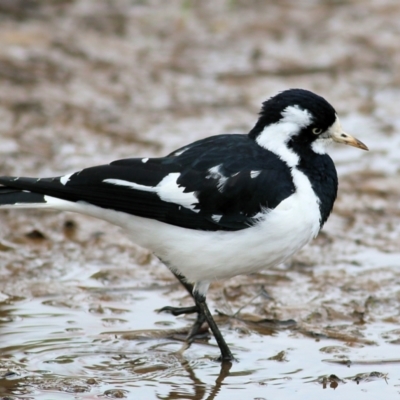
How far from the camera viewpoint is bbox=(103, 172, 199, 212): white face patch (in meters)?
4.92

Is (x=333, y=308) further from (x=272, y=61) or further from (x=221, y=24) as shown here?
(x=221, y=24)

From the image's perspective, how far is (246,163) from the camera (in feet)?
16.3

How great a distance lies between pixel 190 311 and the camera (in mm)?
5438

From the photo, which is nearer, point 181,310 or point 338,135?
point 338,135

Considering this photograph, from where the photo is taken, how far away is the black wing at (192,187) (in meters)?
4.89

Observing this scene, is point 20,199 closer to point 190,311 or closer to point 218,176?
point 218,176

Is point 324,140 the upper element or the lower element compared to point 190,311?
Result: upper

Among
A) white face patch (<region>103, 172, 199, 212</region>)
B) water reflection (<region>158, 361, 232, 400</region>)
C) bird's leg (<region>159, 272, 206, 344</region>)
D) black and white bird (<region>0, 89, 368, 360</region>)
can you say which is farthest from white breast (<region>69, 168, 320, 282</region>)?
water reflection (<region>158, 361, 232, 400</region>)

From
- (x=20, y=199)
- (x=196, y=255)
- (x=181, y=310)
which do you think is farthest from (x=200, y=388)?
(x=20, y=199)

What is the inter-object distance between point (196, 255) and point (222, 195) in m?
0.34

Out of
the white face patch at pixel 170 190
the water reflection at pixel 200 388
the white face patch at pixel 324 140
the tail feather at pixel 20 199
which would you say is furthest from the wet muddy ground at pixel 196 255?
the white face patch at pixel 324 140

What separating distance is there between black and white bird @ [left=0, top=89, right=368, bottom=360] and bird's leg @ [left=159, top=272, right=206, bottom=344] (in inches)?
6.7

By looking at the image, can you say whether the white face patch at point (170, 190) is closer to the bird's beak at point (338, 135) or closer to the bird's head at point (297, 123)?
the bird's head at point (297, 123)

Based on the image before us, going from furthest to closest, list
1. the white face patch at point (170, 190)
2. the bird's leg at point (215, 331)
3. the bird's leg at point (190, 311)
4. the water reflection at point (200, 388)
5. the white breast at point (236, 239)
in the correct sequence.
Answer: the bird's leg at point (190, 311) < the bird's leg at point (215, 331) < the white face patch at point (170, 190) < the white breast at point (236, 239) < the water reflection at point (200, 388)
